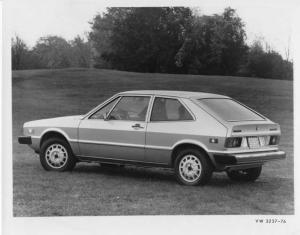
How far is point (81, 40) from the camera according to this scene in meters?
13.1

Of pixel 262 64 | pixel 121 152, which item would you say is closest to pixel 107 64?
pixel 121 152

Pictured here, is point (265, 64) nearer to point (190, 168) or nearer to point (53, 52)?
point (190, 168)

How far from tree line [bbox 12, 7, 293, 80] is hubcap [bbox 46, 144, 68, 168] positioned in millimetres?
1268

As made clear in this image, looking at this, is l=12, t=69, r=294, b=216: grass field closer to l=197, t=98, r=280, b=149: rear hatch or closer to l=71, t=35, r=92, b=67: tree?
l=197, t=98, r=280, b=149: rear hatch

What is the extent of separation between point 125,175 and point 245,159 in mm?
2062

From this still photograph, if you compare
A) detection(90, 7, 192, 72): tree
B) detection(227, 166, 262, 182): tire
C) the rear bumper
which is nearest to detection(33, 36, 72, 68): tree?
detection(90, 7, 192, 72): tree

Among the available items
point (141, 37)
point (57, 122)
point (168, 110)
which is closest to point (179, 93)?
point (168, 110)

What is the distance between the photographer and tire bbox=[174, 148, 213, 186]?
12195 mm

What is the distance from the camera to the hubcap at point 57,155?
13.3 meters

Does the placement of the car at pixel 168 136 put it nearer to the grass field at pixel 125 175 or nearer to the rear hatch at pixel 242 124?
the rear hatch at pixel 242 124

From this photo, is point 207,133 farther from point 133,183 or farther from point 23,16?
point 23,16
